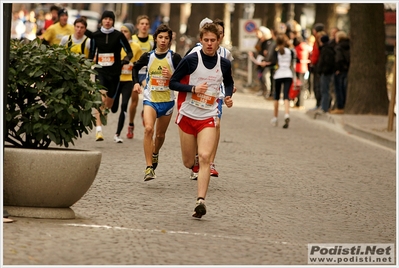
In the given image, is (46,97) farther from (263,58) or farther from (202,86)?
(263,58)

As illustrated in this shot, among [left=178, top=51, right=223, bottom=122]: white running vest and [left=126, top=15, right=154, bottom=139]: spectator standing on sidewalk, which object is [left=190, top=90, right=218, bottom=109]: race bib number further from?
[left=126, top=15, right=154, bottom=139]: spectator standing on sidewalk

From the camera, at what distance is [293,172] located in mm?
14578

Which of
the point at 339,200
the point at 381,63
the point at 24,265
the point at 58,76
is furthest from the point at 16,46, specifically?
the point at 381,63

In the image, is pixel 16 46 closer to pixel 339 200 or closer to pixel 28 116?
pixel 28 116

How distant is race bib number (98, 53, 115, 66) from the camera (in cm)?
1697

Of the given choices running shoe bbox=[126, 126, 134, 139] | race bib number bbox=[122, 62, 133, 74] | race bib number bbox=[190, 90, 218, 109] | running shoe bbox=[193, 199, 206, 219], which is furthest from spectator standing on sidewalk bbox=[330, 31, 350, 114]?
running shoe bbox=[193, 199, 206, 219]

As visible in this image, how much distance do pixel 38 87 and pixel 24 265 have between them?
2.45 m

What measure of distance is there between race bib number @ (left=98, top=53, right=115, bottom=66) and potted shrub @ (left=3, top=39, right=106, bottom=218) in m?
7.20

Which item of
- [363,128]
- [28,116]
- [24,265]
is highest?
[28,116]

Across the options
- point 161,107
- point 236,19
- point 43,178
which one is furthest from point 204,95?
point 236,19

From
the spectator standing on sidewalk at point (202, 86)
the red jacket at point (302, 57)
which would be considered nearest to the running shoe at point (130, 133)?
the spectator standing on sidewalk at point (202, 86)

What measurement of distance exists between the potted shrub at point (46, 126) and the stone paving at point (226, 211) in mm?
195

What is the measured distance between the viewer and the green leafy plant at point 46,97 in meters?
9.25

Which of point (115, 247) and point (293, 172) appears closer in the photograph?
point (115, 247)
